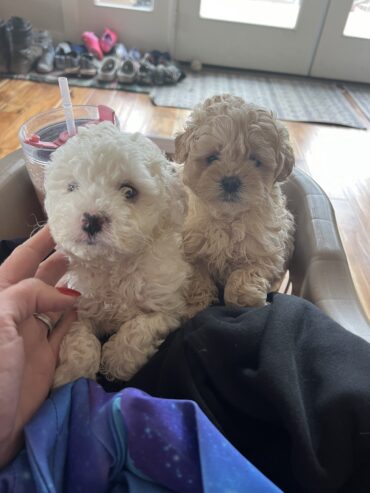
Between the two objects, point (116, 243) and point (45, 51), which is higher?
point (116, 243)

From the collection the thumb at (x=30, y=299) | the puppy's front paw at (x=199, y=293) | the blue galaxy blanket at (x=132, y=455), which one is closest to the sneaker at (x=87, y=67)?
the puppy's front paw at (x=199, y=293)

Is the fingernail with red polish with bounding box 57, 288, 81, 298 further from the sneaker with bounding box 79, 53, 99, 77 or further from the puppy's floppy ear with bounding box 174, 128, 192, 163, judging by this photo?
the sneaker with bounding box 79, 53, 99, 77

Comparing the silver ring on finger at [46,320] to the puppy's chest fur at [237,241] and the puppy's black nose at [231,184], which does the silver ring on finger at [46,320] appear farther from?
the puppy's black nose at [231,184]

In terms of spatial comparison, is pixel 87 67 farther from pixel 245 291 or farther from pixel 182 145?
pixel 245 291

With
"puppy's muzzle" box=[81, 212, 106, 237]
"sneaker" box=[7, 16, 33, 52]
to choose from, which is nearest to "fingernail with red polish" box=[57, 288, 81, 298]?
"puppy's muzzle" box=[81, 212, 106, 237]

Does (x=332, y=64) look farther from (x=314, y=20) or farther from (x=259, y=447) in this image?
(x=259, y=447)

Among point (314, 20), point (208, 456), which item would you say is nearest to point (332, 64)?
point (314, 20)

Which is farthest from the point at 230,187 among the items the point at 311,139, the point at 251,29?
the point at 251,29
